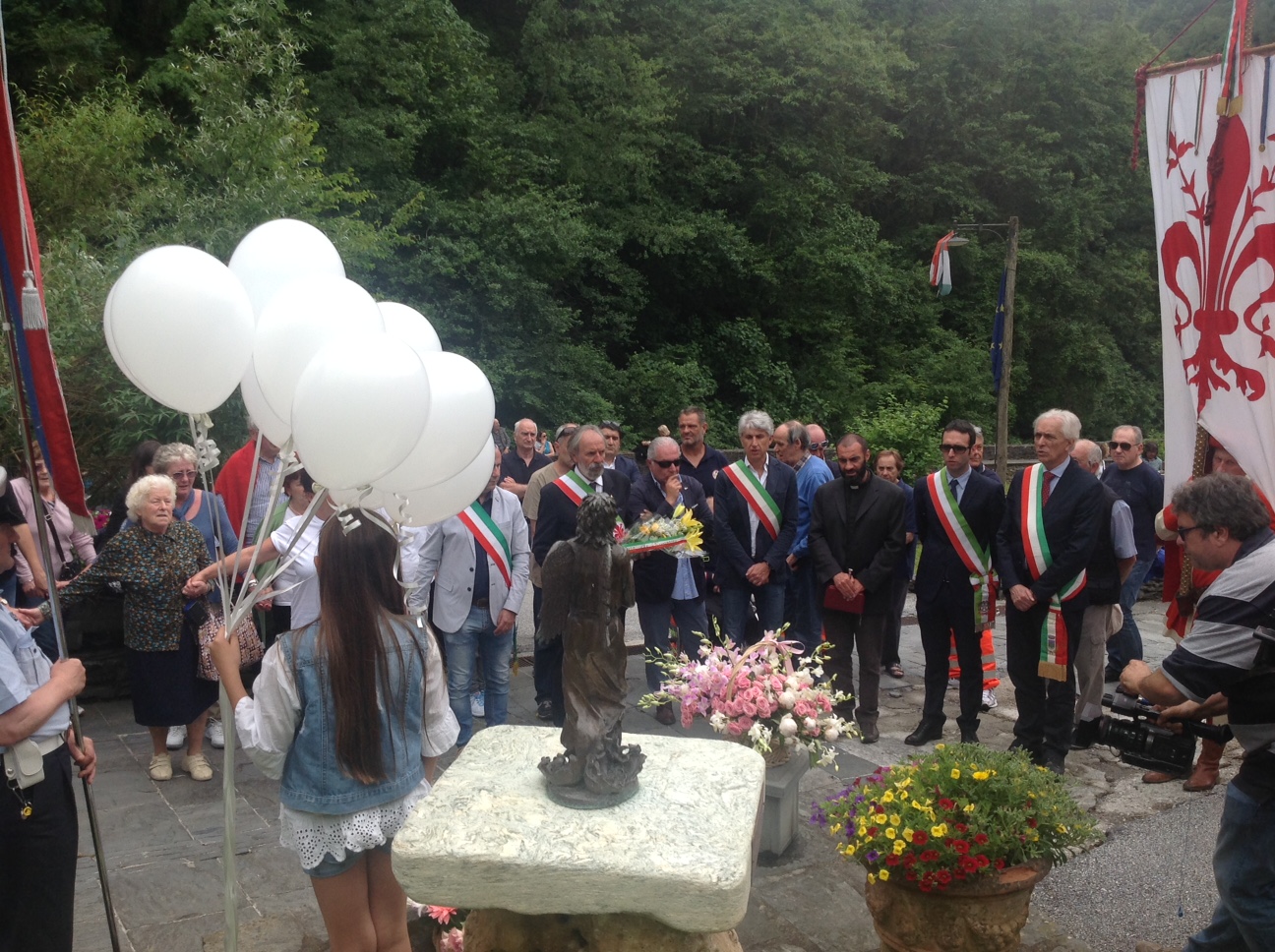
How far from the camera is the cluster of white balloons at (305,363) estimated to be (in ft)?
8.36

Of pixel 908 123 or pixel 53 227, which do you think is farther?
pixel 908 123

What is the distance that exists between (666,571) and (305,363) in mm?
4103

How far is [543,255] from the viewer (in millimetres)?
18234

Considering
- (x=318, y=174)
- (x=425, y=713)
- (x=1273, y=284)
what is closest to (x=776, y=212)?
(x=318, y=174)

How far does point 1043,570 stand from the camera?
5.70 metres

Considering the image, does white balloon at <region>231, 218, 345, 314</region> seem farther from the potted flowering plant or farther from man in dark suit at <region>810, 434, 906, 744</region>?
man in dark suit at <region>810, 434, 906, 744</region>

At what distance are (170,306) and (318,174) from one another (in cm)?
1045

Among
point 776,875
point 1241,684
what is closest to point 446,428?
point 1241,684

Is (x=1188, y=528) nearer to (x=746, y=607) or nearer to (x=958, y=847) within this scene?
(x=958, y=847)

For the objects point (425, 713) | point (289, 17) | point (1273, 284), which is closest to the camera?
point (425, 713)

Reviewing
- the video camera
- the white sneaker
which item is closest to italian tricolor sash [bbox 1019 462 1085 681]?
the video camera

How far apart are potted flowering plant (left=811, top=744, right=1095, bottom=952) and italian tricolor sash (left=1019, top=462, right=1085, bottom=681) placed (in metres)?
2.02

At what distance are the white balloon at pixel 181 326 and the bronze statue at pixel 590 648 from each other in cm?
112

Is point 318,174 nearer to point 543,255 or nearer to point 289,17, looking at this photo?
point 543,255
